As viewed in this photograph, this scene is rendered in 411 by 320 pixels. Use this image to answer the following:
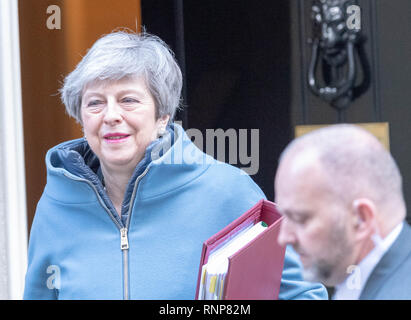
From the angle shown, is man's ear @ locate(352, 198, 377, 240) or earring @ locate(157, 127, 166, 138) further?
earring @ locate(157, 127, 166, 138)

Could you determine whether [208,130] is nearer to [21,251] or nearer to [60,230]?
[60,230]

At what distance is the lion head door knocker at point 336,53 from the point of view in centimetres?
173

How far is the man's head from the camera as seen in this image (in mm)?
869

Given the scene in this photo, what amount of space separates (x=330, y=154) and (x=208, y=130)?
1017 millimetres

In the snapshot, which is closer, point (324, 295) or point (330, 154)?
point (330, 154)

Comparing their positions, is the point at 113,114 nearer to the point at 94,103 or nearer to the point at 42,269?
the point at 94,103

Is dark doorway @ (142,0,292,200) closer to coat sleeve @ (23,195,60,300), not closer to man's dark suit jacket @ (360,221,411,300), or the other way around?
coat sleeve @ (23,195,60,300)

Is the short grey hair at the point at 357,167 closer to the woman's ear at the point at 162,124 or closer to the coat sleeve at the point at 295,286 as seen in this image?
the coat sleeve at the point at 295,286

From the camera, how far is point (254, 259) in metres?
1.17

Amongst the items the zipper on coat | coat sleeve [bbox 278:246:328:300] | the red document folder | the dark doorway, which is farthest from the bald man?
the dark doorway

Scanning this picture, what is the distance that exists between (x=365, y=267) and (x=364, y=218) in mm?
87

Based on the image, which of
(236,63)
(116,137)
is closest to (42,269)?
(116,137)

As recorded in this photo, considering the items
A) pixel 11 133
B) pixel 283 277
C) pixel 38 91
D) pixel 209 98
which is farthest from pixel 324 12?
pixel 11 133

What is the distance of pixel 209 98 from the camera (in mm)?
1867
